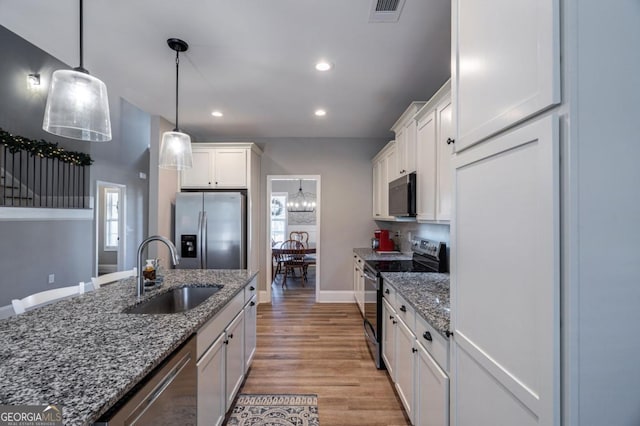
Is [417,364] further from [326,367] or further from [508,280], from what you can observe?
[326,367]

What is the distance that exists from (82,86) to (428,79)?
261 centimetres

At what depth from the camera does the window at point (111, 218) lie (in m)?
6.99

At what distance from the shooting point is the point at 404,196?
9.27ft

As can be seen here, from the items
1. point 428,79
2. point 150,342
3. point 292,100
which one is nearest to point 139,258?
point 150,342

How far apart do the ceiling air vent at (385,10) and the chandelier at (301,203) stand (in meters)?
7.06

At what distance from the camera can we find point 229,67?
8.31 ft

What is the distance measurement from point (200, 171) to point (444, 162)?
3.34 m

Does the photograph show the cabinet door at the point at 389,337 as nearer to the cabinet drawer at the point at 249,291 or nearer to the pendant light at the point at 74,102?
the cabinet drawer at the point at 249,291

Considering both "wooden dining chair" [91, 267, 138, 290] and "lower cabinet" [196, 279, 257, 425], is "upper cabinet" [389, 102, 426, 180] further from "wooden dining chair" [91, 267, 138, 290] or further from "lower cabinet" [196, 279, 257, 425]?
"wooden dining chair" [91, 267, 138, 290]

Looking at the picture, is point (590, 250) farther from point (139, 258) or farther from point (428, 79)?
point (428, 79)

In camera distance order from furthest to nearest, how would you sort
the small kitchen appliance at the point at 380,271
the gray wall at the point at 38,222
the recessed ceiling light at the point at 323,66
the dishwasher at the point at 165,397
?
the gray wall at the point at 38,222 → the small kitchen appliance at the point at 380,271 → the recessed ceiling light at the point at 323,66 → the dishwasher at the point at 165,397

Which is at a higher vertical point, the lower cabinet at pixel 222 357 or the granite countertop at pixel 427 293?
the granite countertop at pixel 427 293

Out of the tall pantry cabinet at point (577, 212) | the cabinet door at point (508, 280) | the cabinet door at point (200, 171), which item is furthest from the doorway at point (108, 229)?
the tall pantry cabinet at point (577, 212)

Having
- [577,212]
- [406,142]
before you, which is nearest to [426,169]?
[406,142]
